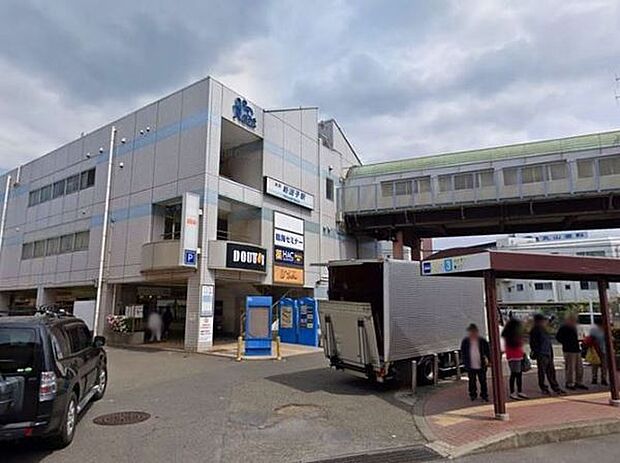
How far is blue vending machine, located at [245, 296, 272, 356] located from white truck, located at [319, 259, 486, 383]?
551 cm

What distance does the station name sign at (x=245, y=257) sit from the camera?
770 inches

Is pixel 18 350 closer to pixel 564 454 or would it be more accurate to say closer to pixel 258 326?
pixel 564 454

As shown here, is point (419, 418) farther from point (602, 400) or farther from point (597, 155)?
point (597, 155)

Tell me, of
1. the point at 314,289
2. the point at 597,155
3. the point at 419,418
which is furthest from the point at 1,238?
the point at 597,155

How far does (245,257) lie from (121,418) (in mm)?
12827

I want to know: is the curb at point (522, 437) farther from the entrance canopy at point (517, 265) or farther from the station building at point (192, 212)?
the station building at point (192, 212)

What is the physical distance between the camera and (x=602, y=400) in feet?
29.1

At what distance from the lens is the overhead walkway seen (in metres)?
25.0

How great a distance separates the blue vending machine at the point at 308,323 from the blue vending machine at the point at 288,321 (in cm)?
27

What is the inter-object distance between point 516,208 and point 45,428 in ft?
88.4

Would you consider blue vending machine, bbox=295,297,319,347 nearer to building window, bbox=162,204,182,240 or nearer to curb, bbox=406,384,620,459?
building window, bbox=162,204,182,240

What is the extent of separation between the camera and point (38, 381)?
18.1 feet

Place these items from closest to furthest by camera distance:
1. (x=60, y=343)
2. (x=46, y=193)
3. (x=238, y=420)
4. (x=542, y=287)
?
(x=60, y=343), (x=238, y=420), (x=46, y=193), (x=542, y=287)

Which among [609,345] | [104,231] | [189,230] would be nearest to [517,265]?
[609,345]
